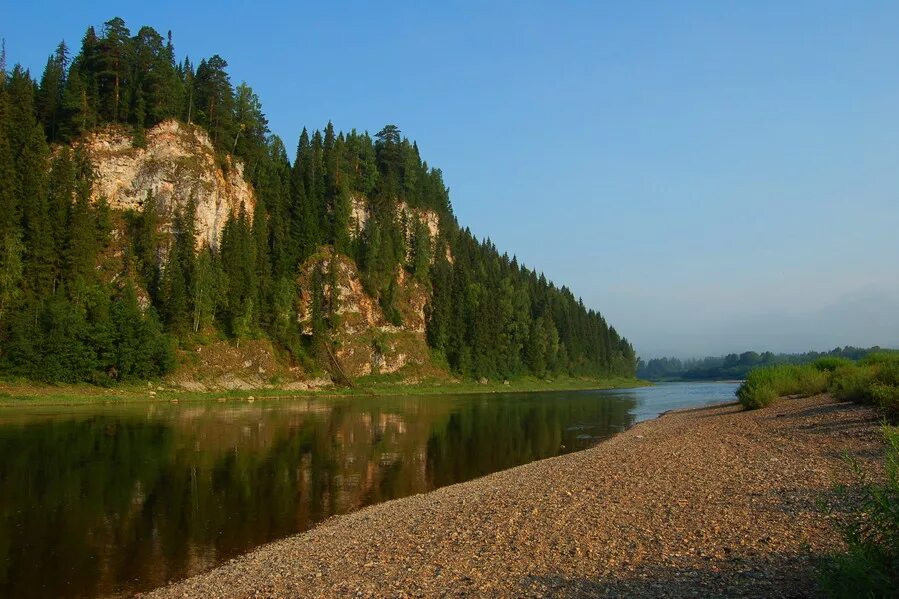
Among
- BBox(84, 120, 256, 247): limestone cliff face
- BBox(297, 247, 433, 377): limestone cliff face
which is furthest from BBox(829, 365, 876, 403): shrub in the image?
BBox(84, 120, 256, 247): limestone cliff face

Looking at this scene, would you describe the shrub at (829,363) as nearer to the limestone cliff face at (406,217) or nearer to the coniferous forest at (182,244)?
the coniferous forest at (182,244)

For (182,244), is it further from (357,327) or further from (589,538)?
(589,538)

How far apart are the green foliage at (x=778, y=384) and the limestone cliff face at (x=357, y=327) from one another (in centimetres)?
7813

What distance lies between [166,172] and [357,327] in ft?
154

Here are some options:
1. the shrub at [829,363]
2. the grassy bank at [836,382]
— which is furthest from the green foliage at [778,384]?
the shrub at [829,363]

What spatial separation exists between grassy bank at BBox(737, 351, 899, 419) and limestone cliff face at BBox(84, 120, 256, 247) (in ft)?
301

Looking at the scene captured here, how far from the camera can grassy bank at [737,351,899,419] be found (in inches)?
1214

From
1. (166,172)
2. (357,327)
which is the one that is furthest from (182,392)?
(357,327)

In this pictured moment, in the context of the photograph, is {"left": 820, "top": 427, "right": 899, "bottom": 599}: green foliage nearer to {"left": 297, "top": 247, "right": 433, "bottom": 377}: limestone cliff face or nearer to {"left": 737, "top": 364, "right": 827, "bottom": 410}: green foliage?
{"left": 737, "top": 364, "right": 827, "bottom": 410}: green foliage

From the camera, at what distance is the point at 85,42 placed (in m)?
114

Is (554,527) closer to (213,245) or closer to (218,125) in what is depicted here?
(213,245)

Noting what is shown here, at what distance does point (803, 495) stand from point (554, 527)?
6929mm

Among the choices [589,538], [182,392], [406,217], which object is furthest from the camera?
[406,217]

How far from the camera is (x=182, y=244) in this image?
98.7 m
